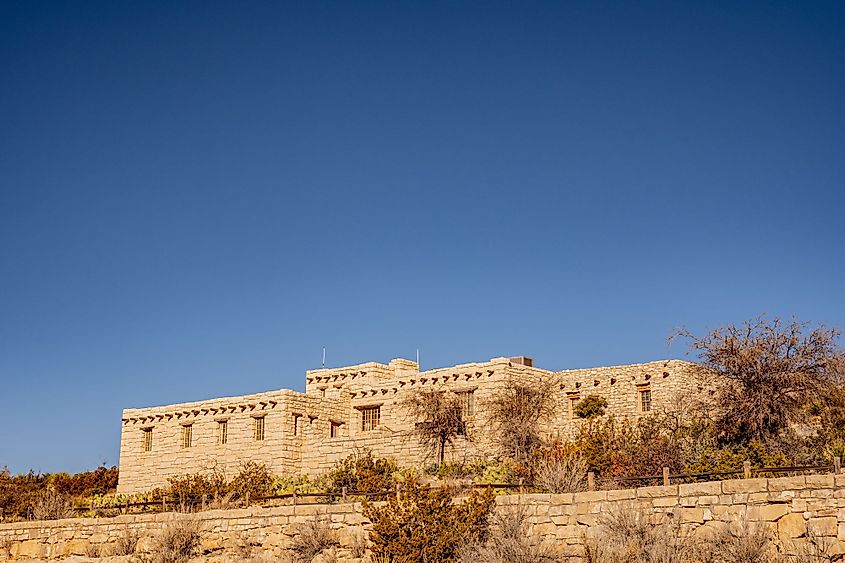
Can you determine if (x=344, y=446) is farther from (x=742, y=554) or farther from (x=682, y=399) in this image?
(x=742, y=554)

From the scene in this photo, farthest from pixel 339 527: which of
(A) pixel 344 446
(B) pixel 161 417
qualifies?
(B) pixel 161 417

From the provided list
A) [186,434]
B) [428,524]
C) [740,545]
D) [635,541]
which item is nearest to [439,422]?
[186,434]

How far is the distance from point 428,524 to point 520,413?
1499cm

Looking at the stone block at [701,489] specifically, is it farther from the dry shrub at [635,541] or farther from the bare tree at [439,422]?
the bare tree at [439,422]

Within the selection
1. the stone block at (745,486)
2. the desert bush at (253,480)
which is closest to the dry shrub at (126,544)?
the desert bush at (253,480)

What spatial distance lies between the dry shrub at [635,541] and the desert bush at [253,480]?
18.8 m

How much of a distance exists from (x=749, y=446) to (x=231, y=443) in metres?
23.1

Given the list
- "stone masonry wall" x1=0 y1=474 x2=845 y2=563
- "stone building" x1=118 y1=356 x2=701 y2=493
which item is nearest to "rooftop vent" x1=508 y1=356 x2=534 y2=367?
"stone building" x1=118 y1=356 x2=701 y2=493

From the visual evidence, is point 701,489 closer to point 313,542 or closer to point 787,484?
point 787,484

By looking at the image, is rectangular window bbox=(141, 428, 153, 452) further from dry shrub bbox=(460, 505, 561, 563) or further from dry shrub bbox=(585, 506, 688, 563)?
dry shrub bbox=(585, 506, 688, 563)

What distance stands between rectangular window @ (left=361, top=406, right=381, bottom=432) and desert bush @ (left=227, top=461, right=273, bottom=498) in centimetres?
436

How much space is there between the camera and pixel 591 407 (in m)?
38.2

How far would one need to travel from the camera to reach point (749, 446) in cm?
2877

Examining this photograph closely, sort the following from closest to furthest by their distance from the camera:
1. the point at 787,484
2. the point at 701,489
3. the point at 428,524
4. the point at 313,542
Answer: the point at 787,484
the point at 701,489
the point at 428,524
the point at 313,542
